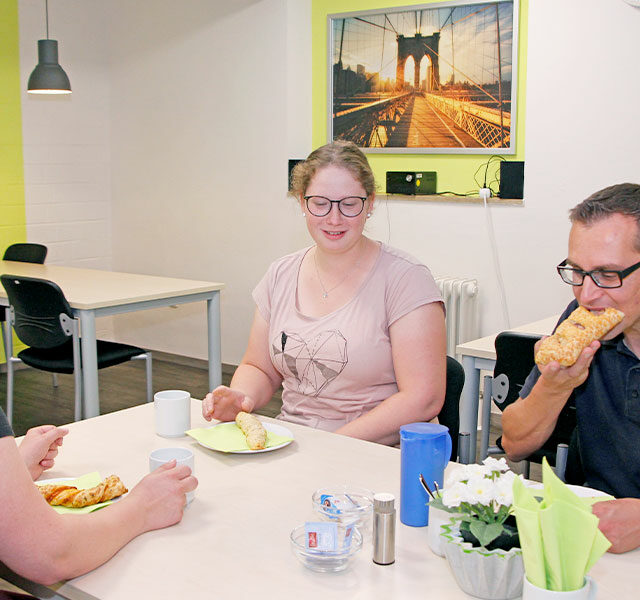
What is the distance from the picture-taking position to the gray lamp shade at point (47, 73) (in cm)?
511

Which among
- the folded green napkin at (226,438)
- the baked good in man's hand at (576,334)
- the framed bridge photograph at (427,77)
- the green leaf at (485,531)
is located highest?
the framed bridge photograph at (427,77)

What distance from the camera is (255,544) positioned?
56.2 inches

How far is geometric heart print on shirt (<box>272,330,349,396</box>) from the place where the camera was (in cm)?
227

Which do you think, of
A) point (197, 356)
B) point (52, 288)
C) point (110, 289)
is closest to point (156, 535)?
point (52, 288)

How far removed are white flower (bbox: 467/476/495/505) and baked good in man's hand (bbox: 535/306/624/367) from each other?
1.96ft

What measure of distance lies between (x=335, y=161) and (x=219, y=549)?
129 centimetres

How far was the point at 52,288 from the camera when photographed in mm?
3820

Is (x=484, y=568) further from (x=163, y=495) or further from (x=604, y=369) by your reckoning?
(x=604, y=369)

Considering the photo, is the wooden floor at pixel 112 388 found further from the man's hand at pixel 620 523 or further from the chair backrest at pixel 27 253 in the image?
the man's hand at pixel 620 523

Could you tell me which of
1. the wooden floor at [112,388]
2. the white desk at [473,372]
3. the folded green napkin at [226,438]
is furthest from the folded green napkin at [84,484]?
the wooden floor at [112,388]

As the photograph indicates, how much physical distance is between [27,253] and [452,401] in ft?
12.9

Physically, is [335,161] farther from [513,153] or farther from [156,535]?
[513,153]

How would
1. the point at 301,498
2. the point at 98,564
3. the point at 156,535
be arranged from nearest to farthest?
the point at 98,564, the point at 156,535, the point at 301,498

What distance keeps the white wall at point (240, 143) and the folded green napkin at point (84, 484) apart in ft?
10.9
